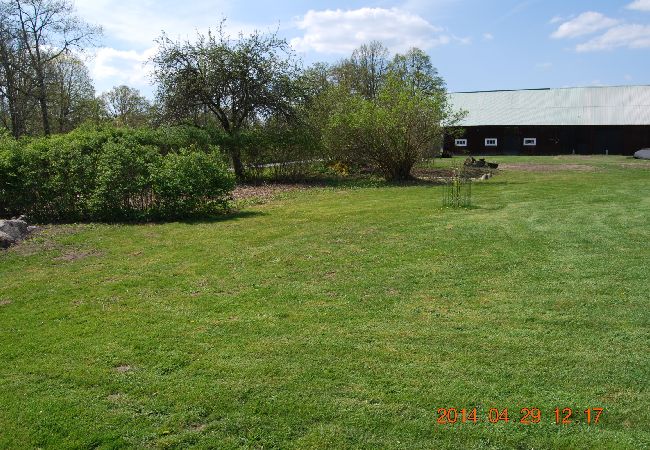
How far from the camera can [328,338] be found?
461 centimetres

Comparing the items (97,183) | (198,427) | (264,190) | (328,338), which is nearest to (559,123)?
(264,190)

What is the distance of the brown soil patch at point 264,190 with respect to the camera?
15445 millimetres

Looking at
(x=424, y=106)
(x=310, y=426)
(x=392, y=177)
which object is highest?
(x=424, y=106)

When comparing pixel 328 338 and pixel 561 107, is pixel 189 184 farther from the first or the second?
pixel 561 107

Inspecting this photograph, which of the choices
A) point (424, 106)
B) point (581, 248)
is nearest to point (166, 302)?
point (581, 248)

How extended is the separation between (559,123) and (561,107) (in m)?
3.12

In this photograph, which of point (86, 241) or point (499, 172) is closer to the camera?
point (86, 241)

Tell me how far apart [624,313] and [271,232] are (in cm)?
599

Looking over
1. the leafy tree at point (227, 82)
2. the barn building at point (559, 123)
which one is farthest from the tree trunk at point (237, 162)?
the barn building at point (559, 123)

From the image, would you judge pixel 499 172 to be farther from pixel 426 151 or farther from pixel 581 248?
pixel 581 248

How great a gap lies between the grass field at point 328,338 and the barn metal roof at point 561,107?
30280 millimetres

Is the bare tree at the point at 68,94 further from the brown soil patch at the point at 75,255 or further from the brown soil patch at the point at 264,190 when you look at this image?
the brown soil patch at the point at 75,255

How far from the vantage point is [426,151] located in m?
19.5

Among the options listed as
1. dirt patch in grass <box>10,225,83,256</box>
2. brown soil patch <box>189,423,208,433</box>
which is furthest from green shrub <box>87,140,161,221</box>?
brown soil patch <box>189,423,208,433</box>
